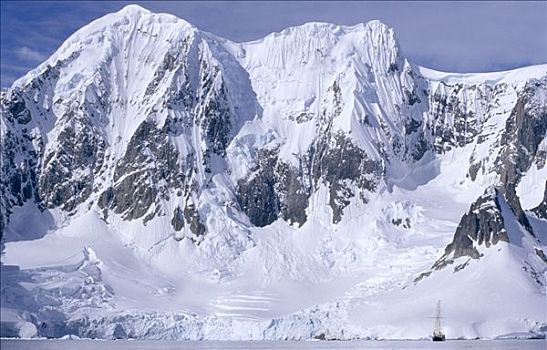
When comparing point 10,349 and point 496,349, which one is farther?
point 496,349

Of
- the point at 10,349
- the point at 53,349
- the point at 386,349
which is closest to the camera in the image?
the point at 10,349

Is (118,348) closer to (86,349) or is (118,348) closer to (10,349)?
(86,349)

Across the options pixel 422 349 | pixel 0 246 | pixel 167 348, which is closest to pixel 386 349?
pixel 422 349

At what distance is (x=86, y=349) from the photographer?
17500 cm

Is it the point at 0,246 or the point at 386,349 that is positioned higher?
the point at 0,246

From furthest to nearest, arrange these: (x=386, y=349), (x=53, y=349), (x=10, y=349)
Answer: (x=386, y=349) < (x=53, y=349) < (x=10, y=349)

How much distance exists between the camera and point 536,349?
176 m

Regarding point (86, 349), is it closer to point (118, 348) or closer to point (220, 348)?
point (118, 348)

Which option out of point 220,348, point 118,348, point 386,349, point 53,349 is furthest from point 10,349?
point 386,349

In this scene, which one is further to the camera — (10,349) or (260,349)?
(260,349)

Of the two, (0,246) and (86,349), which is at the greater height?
(0,246)

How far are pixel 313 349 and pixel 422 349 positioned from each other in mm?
18244

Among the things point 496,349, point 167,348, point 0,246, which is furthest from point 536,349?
point 0,246

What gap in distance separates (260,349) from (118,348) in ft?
78.1
